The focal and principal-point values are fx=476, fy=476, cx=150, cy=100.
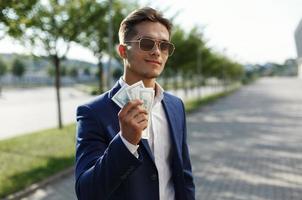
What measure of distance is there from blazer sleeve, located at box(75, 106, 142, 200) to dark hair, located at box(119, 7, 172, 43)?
332 millimetres

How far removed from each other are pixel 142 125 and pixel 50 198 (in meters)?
5.67

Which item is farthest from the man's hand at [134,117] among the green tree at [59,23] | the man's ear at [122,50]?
the green tree at [59,23]

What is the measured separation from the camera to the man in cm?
156

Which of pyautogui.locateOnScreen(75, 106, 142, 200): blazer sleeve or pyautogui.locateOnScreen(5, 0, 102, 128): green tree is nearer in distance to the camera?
pyautogui.locateOnScreen(75, 106, 142, 200): blazer sleeve

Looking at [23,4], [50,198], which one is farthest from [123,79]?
[23,4]

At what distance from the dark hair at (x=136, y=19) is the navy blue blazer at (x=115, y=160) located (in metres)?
0.24

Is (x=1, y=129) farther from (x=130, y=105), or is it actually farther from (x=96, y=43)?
(x=130, y=105)

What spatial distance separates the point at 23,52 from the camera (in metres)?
14.0

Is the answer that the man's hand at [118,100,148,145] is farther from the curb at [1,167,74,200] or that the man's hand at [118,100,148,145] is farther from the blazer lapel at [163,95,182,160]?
the curb at [1,167,74,200]

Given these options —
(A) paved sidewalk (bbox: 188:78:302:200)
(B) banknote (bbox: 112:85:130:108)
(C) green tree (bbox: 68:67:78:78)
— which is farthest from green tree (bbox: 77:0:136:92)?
(C) green tree (bbox: 68:67:78:78)

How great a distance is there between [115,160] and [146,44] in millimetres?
495

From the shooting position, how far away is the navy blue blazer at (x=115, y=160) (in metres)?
1.57

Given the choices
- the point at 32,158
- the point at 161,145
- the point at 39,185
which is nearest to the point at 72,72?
the point at 32,158

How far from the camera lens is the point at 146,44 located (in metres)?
1.81
